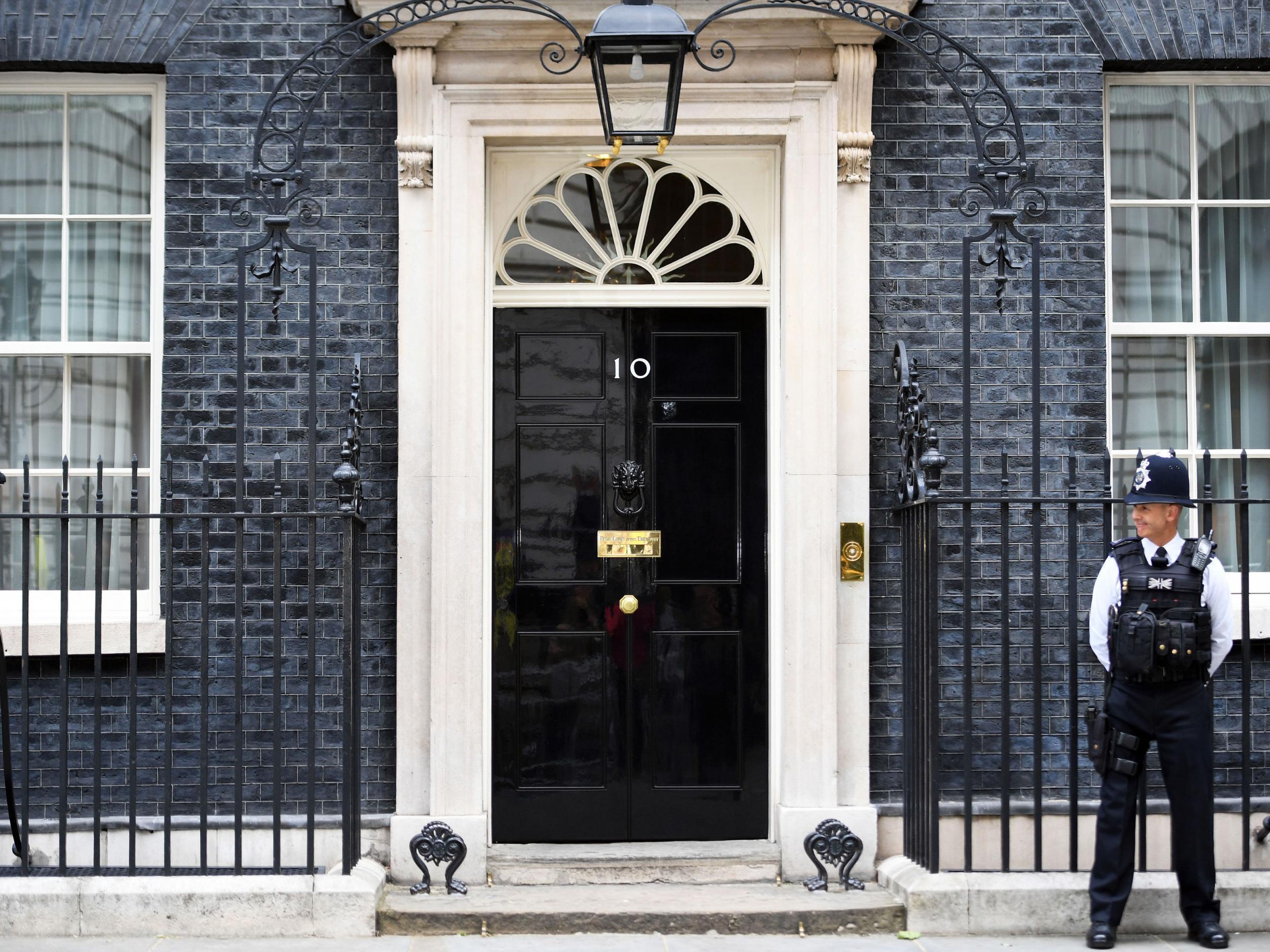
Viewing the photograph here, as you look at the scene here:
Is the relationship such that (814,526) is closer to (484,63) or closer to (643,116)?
(643,116)

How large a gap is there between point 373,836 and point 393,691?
Result: 67 centimetres

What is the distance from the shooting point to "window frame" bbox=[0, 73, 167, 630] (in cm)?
717

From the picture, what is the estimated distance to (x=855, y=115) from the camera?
23.2ft

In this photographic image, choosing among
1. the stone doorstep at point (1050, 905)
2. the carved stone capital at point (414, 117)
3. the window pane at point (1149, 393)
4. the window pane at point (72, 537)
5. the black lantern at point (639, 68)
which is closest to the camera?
the black lantern at point (639, 68)

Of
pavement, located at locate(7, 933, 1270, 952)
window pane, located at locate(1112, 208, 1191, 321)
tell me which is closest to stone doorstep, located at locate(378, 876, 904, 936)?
pavement, located at locate(7, 933, 1270, 952)

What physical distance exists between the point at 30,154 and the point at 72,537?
1.88m

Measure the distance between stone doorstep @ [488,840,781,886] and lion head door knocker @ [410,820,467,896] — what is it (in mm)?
190

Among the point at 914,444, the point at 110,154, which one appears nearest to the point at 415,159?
the point at 110,154

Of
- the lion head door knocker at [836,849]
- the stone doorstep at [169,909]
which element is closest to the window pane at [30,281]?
the stone doorstep at [169,909]

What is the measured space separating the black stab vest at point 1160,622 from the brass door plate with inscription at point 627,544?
88.6 inches

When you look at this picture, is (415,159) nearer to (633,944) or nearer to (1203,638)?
(633,944)

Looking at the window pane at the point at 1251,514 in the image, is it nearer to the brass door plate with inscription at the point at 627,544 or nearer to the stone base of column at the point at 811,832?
the stone base of column at the point at 811,832

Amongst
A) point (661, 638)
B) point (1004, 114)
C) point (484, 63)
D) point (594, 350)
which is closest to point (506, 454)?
point (594, 350)

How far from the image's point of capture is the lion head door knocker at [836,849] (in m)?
6.73
